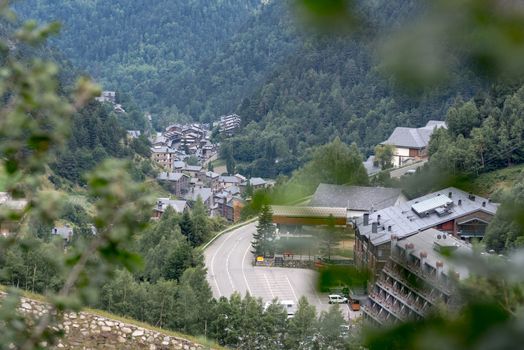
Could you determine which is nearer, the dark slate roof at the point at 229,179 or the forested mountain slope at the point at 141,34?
the dark slate roof at the point at 229,179

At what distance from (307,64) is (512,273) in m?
35.4

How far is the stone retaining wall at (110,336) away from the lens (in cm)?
450

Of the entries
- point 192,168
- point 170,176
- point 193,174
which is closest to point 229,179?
point 170,176

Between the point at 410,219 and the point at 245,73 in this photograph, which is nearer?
the point at 410,219

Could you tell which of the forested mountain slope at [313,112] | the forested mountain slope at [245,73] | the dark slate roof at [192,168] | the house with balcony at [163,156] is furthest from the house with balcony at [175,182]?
the house with balcony at [163,156]

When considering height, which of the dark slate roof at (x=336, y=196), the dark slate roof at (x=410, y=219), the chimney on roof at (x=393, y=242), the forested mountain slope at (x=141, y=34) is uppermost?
the forested mountain slope at (x=141, y=34)

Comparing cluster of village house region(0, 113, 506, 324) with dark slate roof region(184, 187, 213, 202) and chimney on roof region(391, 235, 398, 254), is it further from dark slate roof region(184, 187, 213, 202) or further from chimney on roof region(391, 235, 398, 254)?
dark slate roof region(184, 187, 213, 202)

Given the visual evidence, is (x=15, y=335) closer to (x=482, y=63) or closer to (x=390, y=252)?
(x=390, y=252)

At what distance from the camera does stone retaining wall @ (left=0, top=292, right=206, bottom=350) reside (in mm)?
4504

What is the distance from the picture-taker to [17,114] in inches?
41.8

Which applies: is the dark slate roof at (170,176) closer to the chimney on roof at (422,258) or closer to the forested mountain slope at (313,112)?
the forested mountain slope at (313,112)

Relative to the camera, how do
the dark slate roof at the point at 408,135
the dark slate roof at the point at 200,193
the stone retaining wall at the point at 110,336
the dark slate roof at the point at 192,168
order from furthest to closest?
the dark slate roof at the point at 192,168 → the dark slate roof at the point at 200,193 → the dark slate roof at the point at 408,135 → the stone retaining wall at the point at 110,336

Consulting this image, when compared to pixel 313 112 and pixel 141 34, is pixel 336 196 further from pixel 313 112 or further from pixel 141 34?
pixel 141 34

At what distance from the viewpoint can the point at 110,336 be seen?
4621 millimetres
